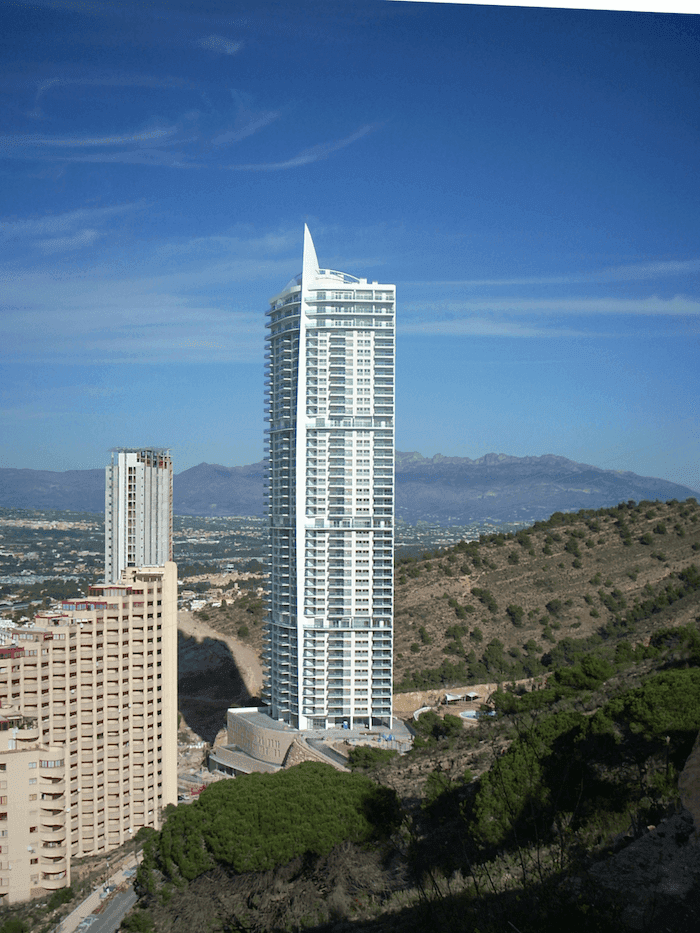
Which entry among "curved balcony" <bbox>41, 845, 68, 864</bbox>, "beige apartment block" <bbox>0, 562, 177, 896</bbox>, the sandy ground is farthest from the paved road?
the sandy ground

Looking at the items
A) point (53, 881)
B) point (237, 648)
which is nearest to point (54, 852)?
point (53, 881)

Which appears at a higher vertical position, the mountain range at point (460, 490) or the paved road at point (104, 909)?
the mountain range at point (460, 490)

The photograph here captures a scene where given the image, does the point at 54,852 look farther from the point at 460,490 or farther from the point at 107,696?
the point at 460,490

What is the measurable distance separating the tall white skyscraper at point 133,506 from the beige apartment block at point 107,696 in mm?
6352

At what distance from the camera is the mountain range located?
19.8 m

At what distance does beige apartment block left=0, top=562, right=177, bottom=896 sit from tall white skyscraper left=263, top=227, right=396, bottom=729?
220 centimetres

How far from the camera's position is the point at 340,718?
32.8 feet

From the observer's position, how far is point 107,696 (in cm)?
767

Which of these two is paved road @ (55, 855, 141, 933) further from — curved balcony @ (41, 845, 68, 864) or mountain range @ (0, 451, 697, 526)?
mountain range @ (0, 451, 697, 526)

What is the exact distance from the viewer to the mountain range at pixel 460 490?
19812 millimetres

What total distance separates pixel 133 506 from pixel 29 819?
8.96 metres

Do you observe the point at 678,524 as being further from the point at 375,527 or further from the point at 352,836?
the point at 352,836

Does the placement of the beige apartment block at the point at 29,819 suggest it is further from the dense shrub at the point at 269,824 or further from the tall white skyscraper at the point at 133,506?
the tall white skyscraper at the point at 133,506

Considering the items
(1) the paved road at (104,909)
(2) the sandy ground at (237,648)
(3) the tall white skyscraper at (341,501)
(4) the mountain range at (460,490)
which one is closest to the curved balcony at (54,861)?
(1) the paved road at (104,909)
